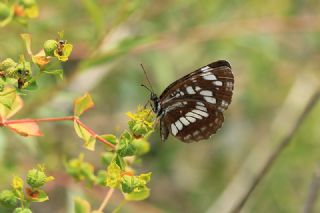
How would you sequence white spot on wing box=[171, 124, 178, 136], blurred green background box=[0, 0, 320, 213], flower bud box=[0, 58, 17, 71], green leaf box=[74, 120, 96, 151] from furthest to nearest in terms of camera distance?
blurred green background box=[0, 0, 320, 213]
white spot on wing box=[171, 124, 178, 136]
green leaf box=[74, 120, 96, 151]
flower bud box=[0, 58, 17, 71]

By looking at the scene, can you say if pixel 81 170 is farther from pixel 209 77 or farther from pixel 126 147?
pixel 209 77

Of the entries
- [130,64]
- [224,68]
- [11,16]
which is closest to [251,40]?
[130,64]

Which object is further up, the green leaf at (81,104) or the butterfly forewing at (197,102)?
the green leaf at (81,104)

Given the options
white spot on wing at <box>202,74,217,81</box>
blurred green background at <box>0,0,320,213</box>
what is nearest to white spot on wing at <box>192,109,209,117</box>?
white spot on wing at <box>202,74,217,81</box>

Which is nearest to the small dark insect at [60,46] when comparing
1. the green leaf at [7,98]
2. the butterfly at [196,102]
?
the green leaf at [7,98]

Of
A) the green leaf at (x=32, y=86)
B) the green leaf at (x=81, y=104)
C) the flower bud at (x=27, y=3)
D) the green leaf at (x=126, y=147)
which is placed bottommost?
the green leaf at (x=126, y=147)

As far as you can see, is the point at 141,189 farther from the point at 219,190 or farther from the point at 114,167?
the point at 219,190

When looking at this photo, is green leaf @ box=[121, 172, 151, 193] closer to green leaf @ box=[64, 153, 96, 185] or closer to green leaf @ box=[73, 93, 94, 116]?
green leaf @ box=[73, 93, 94, 116]

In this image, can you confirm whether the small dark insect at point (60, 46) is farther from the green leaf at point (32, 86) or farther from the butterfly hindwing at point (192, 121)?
the butterfly hindwing at point (192, 121)
